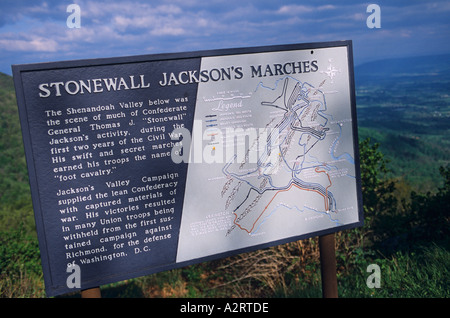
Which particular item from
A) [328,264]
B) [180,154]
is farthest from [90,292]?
[328,264]

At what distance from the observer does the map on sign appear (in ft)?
10.4

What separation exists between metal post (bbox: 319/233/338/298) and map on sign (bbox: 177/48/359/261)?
0.20 meters

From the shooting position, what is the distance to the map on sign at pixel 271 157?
3174 millimetres

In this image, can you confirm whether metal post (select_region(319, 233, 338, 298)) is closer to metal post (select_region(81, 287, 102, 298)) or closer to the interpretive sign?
the interpretive sign

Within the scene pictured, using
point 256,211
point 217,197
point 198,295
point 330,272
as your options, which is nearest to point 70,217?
point 217,197

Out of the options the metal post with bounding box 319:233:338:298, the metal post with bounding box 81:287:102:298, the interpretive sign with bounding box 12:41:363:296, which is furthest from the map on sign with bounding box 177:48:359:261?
the metal post with bounding box 81:287:102:298

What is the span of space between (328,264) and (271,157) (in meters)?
1.25

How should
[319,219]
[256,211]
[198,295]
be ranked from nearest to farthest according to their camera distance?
[256,211] < [319,219] < [198,295]

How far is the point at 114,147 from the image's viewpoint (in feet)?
9.60

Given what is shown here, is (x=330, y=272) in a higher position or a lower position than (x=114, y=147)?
lower

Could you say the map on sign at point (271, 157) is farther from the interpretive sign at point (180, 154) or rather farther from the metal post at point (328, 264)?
the metal post at point (328, 264)

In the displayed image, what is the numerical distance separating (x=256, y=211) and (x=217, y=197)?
0.38 metres

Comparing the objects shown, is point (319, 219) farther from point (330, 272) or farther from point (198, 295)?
point (198, 295)

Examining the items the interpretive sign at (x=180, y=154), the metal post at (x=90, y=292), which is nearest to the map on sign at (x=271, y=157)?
the interpretive sign at (x=180, y=154)
